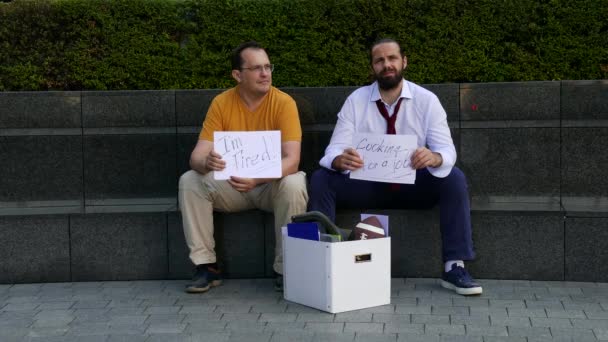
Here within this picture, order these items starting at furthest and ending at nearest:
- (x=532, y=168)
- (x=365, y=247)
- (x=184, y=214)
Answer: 1. (x=532, y=168)
2. (x=184, y=214)
3. (x=365, y=247)

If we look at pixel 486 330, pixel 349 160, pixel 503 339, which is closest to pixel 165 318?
pixel 349 160

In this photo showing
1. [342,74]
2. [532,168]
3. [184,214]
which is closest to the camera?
[184,214]

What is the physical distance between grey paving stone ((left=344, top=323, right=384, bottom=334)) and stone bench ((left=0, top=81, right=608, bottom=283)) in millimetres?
1157

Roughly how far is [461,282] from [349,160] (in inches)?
41.6

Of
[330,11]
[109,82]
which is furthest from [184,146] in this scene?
[330,11]

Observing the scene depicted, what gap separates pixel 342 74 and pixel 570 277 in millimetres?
2513

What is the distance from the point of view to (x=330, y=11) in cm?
774

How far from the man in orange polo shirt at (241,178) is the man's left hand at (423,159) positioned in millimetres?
778

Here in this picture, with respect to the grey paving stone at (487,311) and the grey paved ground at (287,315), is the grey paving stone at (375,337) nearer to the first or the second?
the grey paved ground at (287,315)

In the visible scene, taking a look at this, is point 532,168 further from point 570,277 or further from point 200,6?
point 200,6

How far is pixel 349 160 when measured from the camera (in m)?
6.08

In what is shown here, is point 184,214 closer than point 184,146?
Yes

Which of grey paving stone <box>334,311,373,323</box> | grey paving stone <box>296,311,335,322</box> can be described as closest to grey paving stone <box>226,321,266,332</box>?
grey paving stone <box>296,311,335,322</box>

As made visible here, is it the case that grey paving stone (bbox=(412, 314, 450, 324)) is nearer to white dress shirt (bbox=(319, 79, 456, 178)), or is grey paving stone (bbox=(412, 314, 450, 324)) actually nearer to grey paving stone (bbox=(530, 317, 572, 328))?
grey paving stone (bbox=(530, 317, 572, 328))
